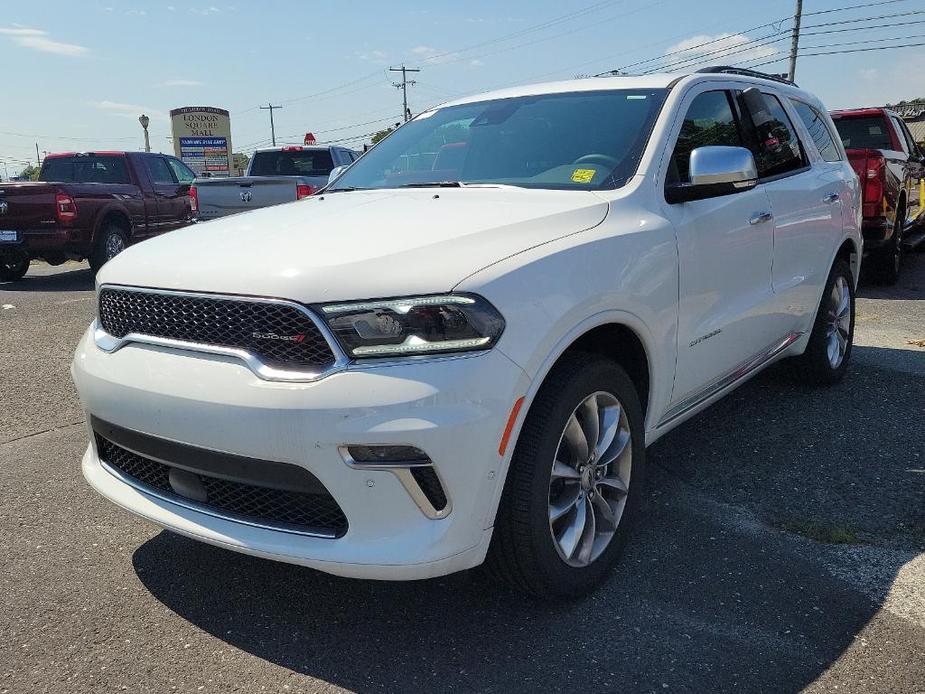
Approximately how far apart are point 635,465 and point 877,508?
129cm

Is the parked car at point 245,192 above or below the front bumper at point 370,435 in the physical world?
above

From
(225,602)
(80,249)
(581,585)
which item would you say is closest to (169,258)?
(225,602)

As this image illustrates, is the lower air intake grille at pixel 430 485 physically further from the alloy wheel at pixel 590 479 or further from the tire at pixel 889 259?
the tire at pixel 889 259

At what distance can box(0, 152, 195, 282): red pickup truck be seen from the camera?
1120cm

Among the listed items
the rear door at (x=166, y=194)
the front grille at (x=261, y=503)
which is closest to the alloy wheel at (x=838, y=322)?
the front grille at (x=261, y=503)

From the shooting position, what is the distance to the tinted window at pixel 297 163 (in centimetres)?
1348

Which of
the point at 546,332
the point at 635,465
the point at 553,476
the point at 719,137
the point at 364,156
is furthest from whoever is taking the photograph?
the point at 364,156

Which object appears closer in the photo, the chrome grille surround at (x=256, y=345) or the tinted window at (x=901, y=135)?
the chrome grille surround at (x=256, y=345)

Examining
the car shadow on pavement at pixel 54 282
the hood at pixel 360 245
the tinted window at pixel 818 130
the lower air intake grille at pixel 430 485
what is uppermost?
the tinted window at pixel 818 130

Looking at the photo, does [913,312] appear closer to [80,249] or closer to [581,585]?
[581,585]

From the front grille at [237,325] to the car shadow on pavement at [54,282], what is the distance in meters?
9.43

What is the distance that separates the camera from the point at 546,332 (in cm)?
245

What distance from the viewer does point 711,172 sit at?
323 centimetres

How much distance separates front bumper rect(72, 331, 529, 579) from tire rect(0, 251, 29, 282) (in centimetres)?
1079
